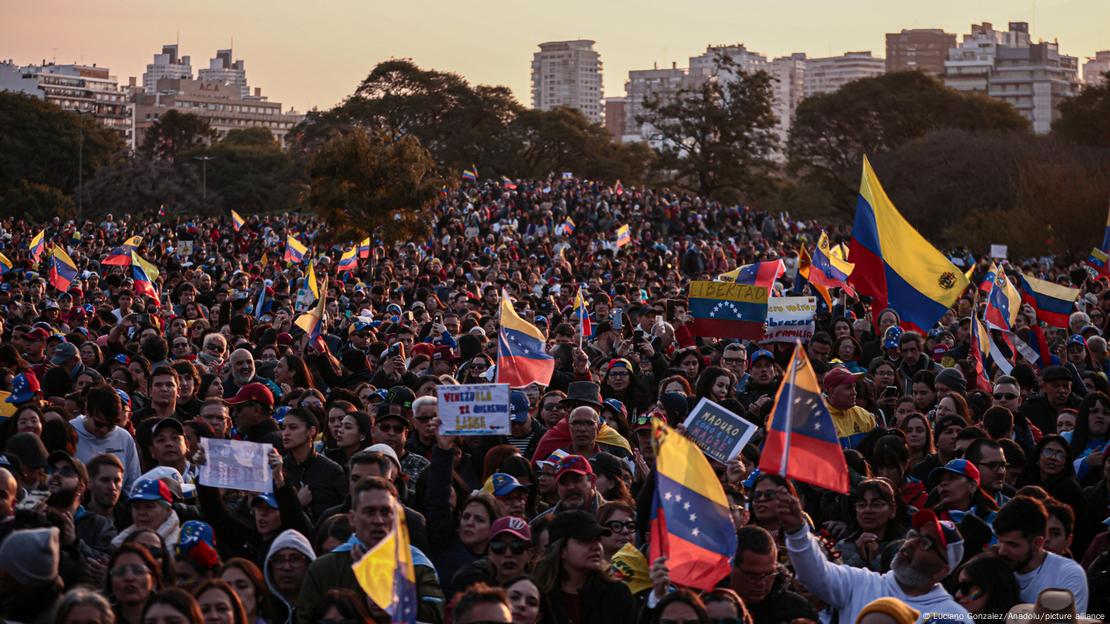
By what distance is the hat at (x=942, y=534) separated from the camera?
606 cm

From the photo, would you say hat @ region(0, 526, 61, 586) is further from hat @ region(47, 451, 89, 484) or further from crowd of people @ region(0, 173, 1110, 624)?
hat @ region(47, 451, 89, 484)

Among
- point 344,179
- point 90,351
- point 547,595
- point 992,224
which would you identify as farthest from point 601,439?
point 992,224

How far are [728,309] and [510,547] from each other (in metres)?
7.74

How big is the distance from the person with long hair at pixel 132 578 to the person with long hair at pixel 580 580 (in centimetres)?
150

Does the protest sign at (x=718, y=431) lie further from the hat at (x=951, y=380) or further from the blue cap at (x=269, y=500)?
the hat at (x=951, y=380)

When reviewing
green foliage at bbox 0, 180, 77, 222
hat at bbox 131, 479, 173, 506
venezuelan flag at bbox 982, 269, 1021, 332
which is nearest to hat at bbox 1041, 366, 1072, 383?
venezuelan flag at bbox 982, 269, 1021, 332

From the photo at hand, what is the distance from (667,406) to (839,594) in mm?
3790

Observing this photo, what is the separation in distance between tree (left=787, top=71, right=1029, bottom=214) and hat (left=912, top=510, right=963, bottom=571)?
239 ft

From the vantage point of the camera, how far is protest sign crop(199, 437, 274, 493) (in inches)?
278

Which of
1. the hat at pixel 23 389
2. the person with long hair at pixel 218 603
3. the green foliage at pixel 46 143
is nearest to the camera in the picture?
the person with long hair at pixel 218 603

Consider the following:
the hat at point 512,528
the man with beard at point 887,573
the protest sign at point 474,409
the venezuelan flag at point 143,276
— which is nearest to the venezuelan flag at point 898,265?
the protest sign at point 474,409

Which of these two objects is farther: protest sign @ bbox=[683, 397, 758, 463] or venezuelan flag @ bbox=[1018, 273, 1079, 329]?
venezuelan flag @ bbox=[1018, 273, 1079, 329]

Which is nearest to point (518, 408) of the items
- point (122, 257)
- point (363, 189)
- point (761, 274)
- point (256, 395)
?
point (256, 395)

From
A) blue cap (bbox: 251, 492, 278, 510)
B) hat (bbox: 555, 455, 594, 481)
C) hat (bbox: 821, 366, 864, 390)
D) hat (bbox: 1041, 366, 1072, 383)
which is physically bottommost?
blue cap (bbox: 251, 492, 278, 510)
